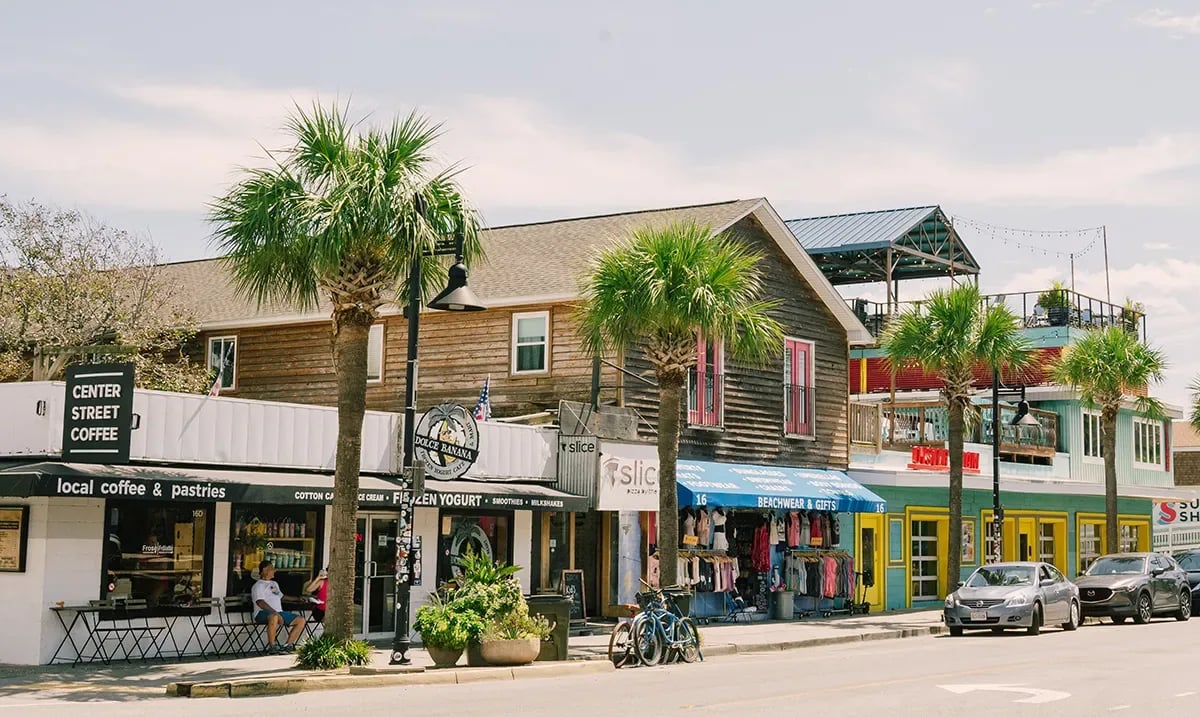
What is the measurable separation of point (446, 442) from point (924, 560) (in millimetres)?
19328

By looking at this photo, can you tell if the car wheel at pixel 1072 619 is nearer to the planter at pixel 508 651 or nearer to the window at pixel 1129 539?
the planter at pixel 508 651

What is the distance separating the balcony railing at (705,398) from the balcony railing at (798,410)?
2.67 meters

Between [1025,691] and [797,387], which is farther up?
[797,387]

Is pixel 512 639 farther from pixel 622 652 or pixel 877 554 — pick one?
pixel 877 554

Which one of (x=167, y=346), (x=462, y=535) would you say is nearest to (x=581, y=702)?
(x=462, y=535)

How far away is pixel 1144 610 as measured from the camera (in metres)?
31.7

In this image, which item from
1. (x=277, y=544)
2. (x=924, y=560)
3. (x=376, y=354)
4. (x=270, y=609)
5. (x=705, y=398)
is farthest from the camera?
(x=924, y=560)

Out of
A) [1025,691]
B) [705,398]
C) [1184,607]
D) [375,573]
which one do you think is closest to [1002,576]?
[705,398]

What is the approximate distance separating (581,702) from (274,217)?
286 inches

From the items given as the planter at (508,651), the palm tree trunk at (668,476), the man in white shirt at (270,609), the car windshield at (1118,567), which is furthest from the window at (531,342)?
the car windshield at (1118,567)

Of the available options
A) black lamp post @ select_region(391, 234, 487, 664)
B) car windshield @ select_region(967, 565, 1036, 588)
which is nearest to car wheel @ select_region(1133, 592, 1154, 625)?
car windshield @ select_region(967, 565, 1036, 588)

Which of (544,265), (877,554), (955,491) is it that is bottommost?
(877,554)

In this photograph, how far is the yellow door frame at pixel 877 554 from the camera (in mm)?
33938

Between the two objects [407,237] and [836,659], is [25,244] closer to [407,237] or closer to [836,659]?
[407,237]
